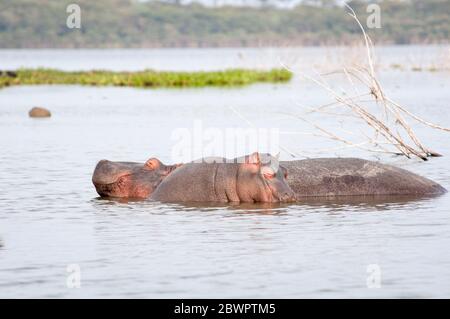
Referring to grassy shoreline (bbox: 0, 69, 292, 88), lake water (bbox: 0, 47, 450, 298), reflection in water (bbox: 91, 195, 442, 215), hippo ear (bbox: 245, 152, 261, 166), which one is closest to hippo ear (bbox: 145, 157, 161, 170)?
reflection in water (bbox: 91, 195, 442, 215)

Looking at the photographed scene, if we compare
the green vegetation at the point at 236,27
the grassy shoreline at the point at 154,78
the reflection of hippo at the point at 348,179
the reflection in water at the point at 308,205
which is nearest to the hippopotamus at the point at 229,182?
the reflection in water at the point at 308,205

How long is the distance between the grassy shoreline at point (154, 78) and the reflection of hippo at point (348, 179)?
41.3 meters

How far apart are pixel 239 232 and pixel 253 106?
2652 centimetres

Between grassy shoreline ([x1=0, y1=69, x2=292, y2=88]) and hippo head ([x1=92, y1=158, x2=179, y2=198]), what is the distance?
40.8 m

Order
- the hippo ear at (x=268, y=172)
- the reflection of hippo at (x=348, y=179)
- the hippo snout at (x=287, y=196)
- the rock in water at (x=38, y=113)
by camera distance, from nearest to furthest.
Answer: the hippo ear at (x=268, y=172) < the hippo snout at (x=287, y=196) < the reflection of hippo at (x=348, y=179) < the rock in water at (x=38, y=113)

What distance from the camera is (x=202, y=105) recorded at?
39.8m

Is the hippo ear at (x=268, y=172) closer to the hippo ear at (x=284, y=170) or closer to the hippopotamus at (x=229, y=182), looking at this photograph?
the hippopotamus at (x=229, y=182)

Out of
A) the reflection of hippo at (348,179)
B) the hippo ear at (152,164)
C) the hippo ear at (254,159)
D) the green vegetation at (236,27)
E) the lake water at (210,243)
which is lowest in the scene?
the lake water at (210,243)

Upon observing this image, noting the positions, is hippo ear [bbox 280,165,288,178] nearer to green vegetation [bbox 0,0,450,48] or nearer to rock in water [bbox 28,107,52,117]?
rock in water [bbox 28,107,52,117]

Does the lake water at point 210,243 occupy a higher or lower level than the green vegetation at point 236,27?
lower

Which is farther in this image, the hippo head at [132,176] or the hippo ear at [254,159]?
the hippo head at [132,176]

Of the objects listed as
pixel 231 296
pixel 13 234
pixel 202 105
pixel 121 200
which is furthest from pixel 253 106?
pixel 231 296

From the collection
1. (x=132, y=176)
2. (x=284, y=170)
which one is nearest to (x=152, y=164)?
(x=132, y=176)

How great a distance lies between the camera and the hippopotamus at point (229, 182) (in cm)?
1390
